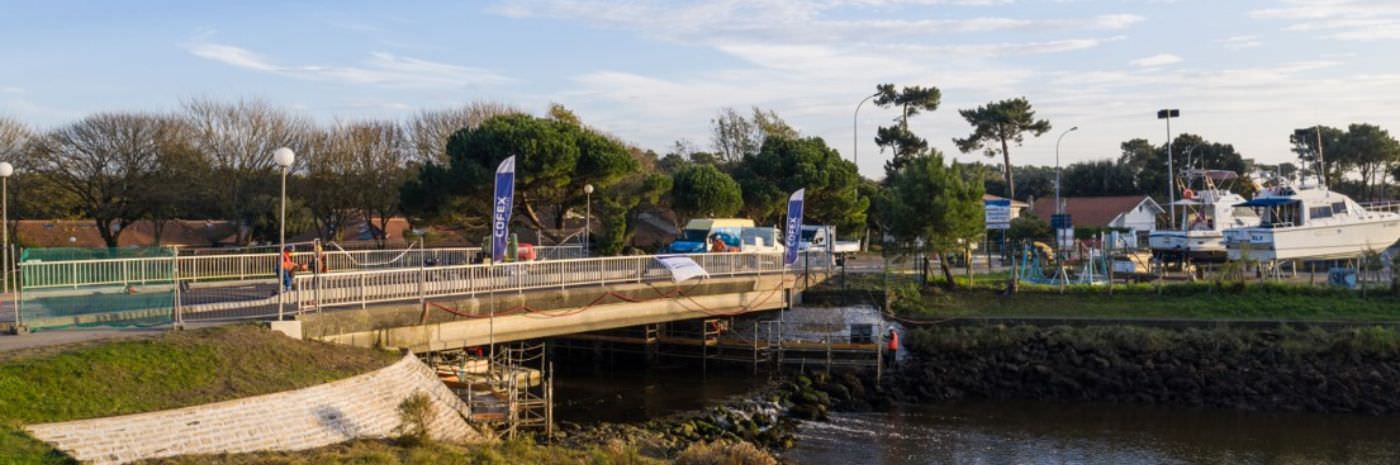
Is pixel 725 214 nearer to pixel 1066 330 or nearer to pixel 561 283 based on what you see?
pixel 1066 330

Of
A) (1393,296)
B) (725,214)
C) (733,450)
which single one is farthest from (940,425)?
(725,214)

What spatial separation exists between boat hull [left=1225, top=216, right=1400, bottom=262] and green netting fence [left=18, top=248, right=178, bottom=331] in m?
38.1

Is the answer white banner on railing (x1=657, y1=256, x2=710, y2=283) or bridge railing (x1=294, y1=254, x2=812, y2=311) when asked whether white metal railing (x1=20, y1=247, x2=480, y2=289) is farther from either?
white banner on railing (x1=657, y1=256, x2=710, y2=283)

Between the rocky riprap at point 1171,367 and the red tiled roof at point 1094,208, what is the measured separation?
41.7 metres

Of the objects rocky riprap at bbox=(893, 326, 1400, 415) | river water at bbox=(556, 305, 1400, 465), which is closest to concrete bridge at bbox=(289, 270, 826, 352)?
river water at bbox=(556, 305, 1400, 465)

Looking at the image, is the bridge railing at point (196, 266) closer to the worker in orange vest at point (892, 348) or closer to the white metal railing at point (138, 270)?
the white metal railing at point (138, 270)

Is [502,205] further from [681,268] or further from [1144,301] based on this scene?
[1144,301]

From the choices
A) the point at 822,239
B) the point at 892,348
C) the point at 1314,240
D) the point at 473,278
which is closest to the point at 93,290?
the point at 473,278

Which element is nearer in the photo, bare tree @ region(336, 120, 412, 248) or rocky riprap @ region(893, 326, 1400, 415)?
rocky riprap @ region(893, 326, 1400, 415)

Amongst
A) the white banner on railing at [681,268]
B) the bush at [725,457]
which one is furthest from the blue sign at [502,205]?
the bush at [725,457]

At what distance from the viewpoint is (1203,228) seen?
50812 mm

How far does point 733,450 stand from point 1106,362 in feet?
56.1

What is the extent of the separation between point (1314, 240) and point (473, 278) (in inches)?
1555

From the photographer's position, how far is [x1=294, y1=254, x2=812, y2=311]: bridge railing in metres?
20.6
